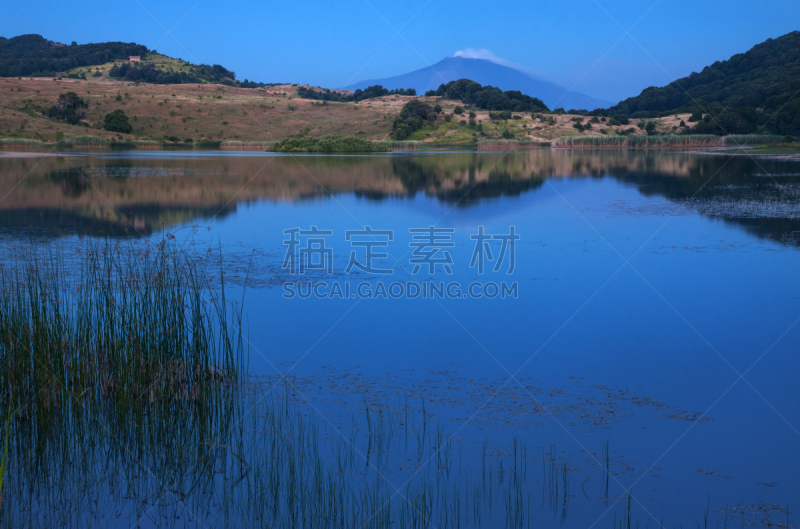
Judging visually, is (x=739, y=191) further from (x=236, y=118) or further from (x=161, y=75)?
(x=161, y=75)

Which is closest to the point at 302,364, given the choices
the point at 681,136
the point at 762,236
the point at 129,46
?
the point at 762,236

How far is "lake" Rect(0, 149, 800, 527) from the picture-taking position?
4.33 metres

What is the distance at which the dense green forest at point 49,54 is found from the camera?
111m

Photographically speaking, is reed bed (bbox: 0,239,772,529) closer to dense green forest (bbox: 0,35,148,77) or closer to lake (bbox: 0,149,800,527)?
lake (bbox: 0,149,800,527)

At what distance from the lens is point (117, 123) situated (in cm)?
6756

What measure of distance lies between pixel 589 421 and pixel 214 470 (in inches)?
106

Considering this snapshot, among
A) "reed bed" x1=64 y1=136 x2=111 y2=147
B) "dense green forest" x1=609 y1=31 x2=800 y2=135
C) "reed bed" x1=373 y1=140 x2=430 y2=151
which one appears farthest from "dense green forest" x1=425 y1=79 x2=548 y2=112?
"reed bed" x1=64 y1=136 x2=111 y2=147

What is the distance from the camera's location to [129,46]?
13412cm

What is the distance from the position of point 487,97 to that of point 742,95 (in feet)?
95.3

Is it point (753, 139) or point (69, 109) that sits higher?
point (69, 109)

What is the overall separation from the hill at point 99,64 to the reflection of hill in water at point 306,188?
88.6 meters

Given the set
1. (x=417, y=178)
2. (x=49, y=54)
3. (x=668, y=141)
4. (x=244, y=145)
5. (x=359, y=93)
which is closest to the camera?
(x=417, y=178)

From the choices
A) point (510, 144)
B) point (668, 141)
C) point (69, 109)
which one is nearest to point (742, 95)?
point (668, 141)

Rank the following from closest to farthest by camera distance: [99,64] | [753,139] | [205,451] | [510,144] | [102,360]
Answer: [205,451] < [102,360] < [753,139] < [510,144] < [99,64]
